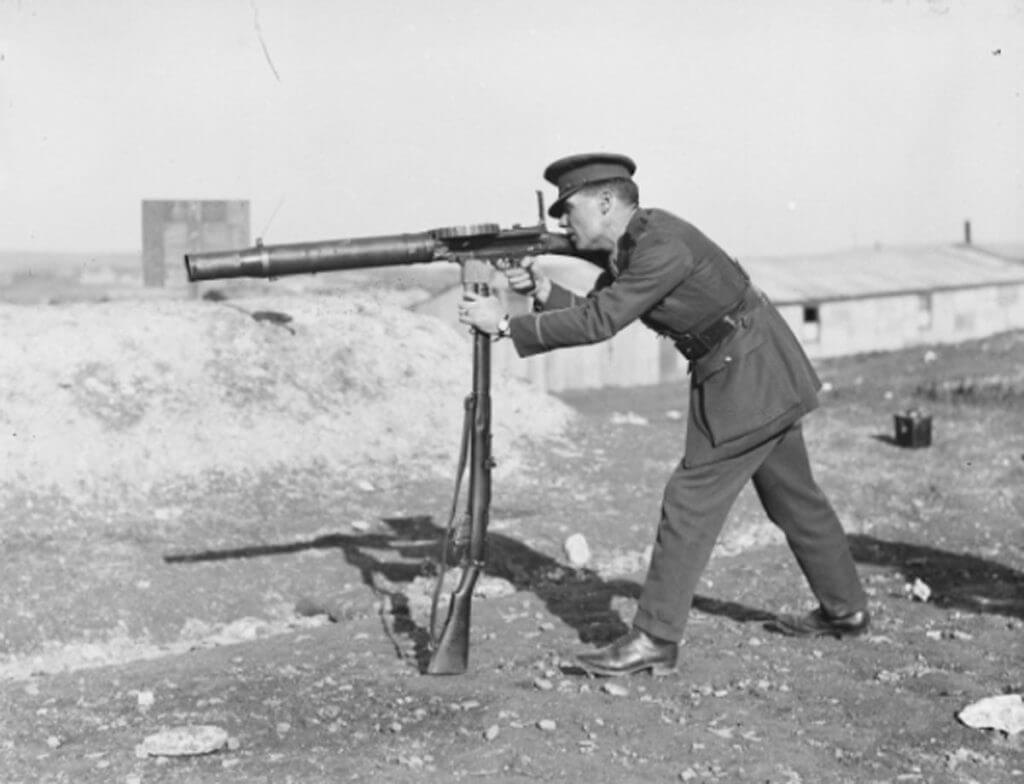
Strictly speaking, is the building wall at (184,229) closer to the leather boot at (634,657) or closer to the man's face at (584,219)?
the man's face at (584,219)

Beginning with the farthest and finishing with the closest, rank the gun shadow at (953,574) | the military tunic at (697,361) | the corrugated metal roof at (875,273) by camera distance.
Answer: the corrugated metal roof at (875,273) < the gun shadow at (953,574) < the military tunic at (697,361)

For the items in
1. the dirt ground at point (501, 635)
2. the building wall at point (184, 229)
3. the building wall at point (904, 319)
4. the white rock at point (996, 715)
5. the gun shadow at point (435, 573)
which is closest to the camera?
the dirt ground at point (501, 635)

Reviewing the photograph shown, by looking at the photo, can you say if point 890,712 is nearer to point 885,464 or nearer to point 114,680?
point 114,680

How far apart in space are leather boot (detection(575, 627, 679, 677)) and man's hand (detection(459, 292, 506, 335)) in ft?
4.63

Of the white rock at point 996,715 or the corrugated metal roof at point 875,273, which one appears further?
the corrugated metal roof at point 875,273

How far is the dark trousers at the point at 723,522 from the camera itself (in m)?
5.77

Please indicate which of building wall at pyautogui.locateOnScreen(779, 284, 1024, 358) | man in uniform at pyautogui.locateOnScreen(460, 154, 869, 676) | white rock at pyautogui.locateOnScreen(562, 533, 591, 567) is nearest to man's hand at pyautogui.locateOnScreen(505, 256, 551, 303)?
man in uniform at pyautogui.locateOnScreen(460, 154, 869, 676)

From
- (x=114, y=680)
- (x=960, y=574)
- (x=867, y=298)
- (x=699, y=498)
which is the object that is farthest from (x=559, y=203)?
(x=867, y=298)

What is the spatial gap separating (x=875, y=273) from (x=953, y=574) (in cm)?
3249

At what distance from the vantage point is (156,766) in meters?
4.78

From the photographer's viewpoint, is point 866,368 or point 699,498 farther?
point 866,368

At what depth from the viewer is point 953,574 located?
8.16 m

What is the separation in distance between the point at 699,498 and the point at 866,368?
19.6 metres

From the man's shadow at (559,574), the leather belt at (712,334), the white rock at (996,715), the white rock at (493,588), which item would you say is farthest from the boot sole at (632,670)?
the white rock at (493,588)
